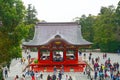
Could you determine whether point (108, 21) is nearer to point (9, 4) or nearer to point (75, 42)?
point (75, 42)

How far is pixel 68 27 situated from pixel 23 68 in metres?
9.47

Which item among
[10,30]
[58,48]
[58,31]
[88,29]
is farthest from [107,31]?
[10,30]

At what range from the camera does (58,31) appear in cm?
4994

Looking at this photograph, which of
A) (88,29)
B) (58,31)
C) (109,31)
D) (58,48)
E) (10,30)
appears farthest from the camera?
(88,29)

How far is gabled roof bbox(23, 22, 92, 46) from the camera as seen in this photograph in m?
47.8

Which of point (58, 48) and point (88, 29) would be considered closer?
point (58, 48)

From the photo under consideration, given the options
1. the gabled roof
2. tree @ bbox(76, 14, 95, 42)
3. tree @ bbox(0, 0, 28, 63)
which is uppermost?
tree @ bbox(0, 0, 28, 63)

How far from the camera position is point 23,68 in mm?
47125

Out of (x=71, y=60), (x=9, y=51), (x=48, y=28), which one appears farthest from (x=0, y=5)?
(x=48, y=28)

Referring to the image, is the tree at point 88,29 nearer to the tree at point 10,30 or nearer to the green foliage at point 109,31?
the green foliage at point 109,31

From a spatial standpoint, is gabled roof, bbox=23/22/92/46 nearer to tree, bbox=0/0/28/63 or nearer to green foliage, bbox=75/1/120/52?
green foliage, bbox=75/1/120/52

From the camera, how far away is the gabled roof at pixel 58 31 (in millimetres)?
47812

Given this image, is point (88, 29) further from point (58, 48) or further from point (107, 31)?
point (58, 48)

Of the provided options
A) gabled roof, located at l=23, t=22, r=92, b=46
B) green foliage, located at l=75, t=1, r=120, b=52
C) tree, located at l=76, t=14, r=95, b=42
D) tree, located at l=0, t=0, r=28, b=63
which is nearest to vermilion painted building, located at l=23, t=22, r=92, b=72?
gabled roof, located at l=23, t=22, r=92, b=46
